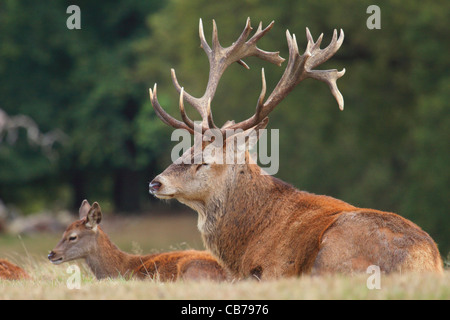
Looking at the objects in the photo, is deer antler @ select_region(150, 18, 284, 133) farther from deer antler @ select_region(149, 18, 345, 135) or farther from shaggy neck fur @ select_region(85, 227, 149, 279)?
shaggy neck fur @ select_region(85, 227, 149, 279)

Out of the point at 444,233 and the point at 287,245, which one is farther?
the point at 444,233

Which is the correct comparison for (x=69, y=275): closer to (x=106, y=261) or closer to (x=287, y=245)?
(x=106, y=261)

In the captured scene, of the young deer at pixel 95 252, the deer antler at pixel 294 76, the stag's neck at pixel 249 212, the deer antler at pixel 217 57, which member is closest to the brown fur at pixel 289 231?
the stag's neck at pixel 249 212

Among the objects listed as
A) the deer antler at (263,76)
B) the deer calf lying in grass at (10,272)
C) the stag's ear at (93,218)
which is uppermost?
the deer antler at (263,76)

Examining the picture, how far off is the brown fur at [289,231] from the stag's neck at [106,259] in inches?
86.2

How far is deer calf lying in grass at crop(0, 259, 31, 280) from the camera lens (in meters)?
8.51

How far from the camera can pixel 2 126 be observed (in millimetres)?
31062

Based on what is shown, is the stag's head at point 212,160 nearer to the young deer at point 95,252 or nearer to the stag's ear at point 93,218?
the young deer at point 95,252

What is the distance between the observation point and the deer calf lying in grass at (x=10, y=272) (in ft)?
27.9

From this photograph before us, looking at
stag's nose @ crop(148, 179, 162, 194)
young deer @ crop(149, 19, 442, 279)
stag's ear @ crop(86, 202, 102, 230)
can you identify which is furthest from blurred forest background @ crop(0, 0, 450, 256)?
stag's nose @ crop(148, 179, 162, 194)

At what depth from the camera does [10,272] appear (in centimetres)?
859

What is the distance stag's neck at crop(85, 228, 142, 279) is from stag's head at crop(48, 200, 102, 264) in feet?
0.21

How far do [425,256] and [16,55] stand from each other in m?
27.7
